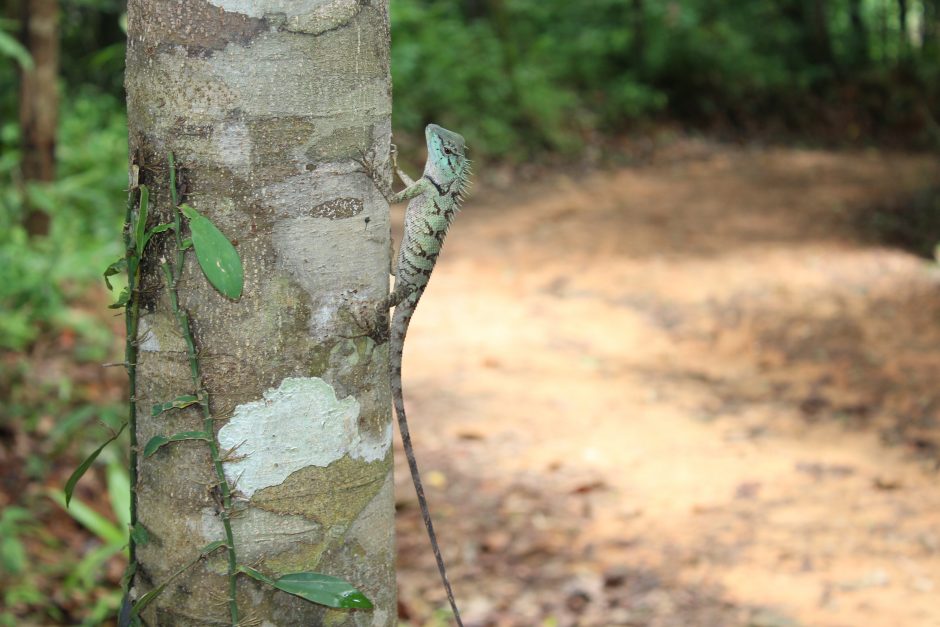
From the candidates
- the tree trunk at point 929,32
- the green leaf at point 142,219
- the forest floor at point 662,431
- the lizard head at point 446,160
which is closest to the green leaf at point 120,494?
the forest floor at point 662,431

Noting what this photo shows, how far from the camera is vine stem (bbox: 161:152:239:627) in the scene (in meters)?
1.41

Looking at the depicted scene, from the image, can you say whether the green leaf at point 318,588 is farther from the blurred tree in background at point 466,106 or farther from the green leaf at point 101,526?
the green leaf at point 101,526

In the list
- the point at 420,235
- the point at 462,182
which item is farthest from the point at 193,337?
the point at 462,182

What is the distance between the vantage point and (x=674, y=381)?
5.45 m

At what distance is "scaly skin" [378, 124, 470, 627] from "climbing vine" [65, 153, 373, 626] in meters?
0.35

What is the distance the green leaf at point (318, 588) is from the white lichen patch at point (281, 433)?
14 centimetres

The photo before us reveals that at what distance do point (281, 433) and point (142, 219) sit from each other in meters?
0.40

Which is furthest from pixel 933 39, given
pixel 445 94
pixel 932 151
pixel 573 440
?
pixel 573 440

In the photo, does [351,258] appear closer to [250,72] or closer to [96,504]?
[250,72]

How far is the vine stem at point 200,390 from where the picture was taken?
1.41 metres

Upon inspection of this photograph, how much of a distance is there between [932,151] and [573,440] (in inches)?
376

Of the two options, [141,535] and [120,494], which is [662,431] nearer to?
[120,494]

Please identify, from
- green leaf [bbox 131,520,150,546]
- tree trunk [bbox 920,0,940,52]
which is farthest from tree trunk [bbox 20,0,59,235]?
tree trunk [bbox 920,0,940,52]

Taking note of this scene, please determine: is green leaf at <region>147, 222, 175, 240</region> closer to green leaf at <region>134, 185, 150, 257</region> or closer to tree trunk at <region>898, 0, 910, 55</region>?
green leaf at <region>134, 185, 150, 257</region>
